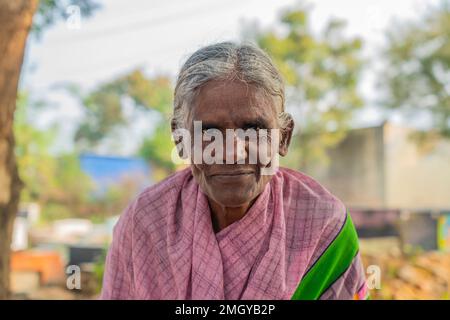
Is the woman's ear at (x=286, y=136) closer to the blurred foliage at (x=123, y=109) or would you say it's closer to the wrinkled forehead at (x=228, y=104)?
the wrinkled forehead at (x=228, y=104)

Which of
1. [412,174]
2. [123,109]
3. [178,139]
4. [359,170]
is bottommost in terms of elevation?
[178,139]

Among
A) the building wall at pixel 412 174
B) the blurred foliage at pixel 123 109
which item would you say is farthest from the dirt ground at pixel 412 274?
the blurred foliage at pixel 123 109

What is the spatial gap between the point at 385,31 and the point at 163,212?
871 centimetres

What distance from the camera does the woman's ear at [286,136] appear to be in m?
1.52

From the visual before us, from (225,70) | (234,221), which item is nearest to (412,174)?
(234,221)

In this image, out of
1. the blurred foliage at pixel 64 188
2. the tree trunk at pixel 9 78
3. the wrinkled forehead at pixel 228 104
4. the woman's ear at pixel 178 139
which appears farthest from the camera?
the blurred foliage at pixel 64 188

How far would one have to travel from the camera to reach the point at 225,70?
1342mm

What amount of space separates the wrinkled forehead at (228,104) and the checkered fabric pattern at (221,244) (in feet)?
0.94

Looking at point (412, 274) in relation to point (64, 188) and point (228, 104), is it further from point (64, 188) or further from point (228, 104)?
point (64, 188)

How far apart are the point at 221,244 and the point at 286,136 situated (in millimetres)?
410

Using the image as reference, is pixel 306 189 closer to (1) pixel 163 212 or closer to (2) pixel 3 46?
(1) pixel 163 212
